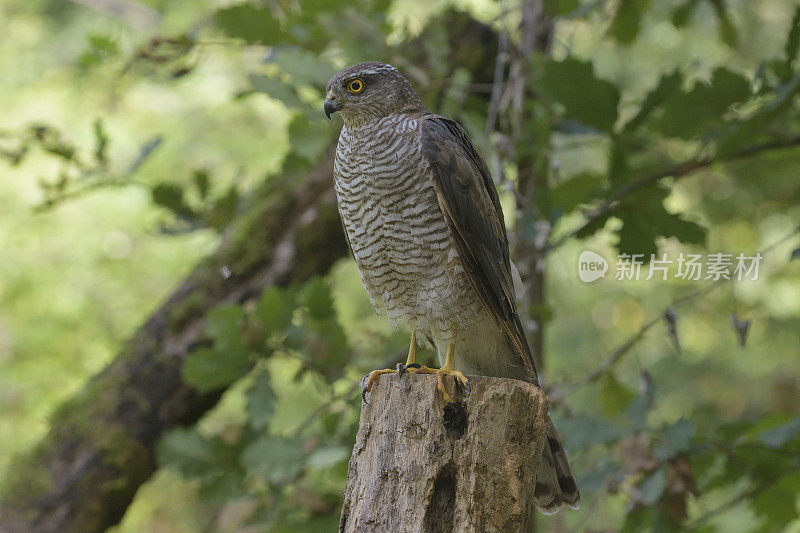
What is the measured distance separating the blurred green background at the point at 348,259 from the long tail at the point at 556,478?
1.67 ft

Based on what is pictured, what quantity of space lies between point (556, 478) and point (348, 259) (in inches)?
86.3

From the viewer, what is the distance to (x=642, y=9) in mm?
4449

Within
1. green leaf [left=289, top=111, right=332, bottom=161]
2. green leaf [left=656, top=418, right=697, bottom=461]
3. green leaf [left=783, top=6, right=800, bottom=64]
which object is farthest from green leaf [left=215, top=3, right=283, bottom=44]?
green leaf [left=656, top=418, right=697, bottom=461]

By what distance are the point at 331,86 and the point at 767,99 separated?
180cm

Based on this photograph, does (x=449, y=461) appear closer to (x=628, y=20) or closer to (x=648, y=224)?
(x=648, y=224)

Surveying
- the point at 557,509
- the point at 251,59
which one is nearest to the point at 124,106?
the point at 251,59

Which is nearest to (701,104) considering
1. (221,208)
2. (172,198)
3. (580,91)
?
(580,91)

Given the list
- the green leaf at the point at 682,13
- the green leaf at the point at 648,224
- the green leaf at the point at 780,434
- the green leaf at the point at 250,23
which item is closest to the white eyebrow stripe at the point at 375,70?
the green leaf at the point at 250,23

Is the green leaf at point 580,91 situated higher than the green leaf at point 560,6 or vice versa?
the green leaf at point 560,6

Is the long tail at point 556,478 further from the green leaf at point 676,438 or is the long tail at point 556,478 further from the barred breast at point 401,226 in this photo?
the green leaf at point 676,438

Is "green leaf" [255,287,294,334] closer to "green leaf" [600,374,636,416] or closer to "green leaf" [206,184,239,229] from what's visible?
"green leaf" [206,184,239,229]

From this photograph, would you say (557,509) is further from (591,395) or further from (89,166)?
(591,395)

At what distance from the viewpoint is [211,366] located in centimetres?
335

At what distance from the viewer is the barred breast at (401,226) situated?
262cm
